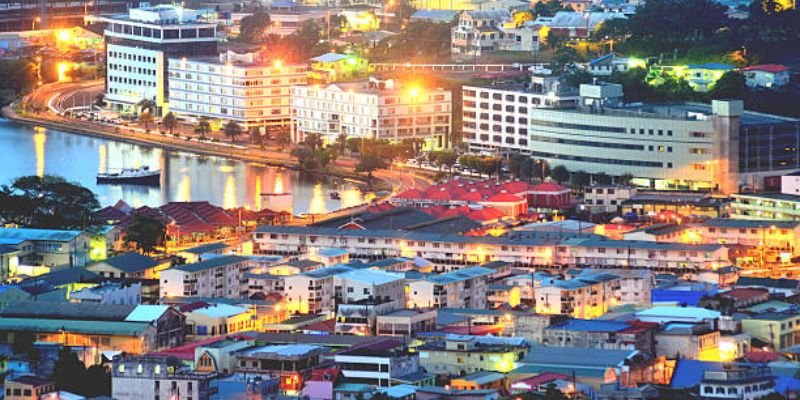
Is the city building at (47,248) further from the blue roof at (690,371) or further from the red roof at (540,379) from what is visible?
the blue roof at (690,371)

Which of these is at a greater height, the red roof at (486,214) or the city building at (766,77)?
the city building at (766,77)

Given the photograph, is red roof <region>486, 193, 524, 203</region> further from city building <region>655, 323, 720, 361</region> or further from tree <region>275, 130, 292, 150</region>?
city building <region>655, 323, 720, 361</region>

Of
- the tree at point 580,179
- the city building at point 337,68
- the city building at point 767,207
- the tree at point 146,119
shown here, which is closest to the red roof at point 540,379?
the city building at point 767,207

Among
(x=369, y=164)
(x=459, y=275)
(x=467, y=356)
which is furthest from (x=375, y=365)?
(x=369, y=164)

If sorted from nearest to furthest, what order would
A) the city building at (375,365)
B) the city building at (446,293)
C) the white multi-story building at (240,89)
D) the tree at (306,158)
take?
the city building at (375,365)
the city building at (446,293)
the tree at (306,158)
the white multi-story building at (240,89)

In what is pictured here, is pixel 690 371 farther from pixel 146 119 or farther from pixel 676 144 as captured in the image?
pixel 146 119

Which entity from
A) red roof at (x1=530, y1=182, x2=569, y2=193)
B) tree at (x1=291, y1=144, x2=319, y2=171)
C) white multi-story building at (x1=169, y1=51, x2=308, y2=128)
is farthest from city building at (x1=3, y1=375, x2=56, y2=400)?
white multi-story building at (x1=169, y1=51, x2=308, y2=128)
